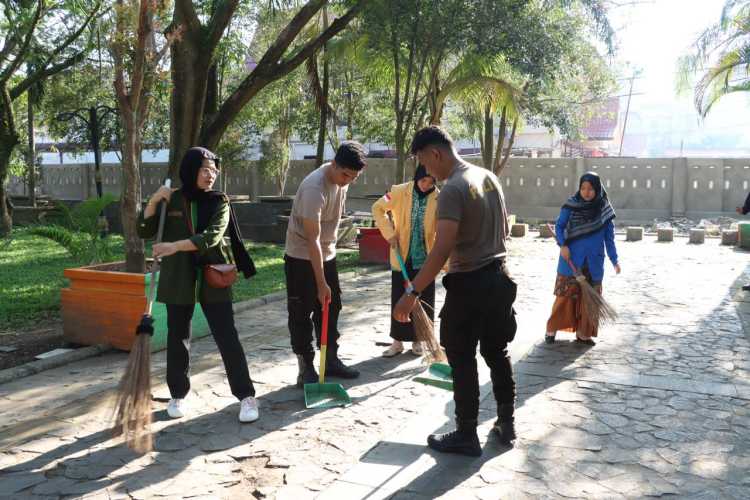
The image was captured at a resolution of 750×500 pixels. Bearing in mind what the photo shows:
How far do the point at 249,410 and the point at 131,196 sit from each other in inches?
128

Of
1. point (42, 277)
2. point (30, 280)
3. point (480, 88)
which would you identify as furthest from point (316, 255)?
point (480, 88)

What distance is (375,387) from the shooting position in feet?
17.0

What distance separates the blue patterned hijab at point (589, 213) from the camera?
633 cm

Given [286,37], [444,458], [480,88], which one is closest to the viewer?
[444,458]

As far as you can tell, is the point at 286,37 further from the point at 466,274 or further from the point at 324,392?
the point at 466,274

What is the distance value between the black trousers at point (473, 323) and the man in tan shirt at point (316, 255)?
3.88 feet

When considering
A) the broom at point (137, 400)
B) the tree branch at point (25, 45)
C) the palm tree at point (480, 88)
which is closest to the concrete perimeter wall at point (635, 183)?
the palm tree at point (480, 88)

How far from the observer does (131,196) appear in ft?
22.5

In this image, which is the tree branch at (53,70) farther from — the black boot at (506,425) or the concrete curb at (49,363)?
the black boot at (506,425)

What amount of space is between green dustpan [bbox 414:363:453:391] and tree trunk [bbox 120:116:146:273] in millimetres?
3102

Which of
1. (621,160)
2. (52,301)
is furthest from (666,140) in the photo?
(52,301)

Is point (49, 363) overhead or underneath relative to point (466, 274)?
underneath

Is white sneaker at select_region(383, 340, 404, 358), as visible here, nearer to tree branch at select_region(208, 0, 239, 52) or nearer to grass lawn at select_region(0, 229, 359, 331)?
grass lawn at select_region(0, 229, 359, 331)

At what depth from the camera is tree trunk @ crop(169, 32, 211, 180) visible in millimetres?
7695
